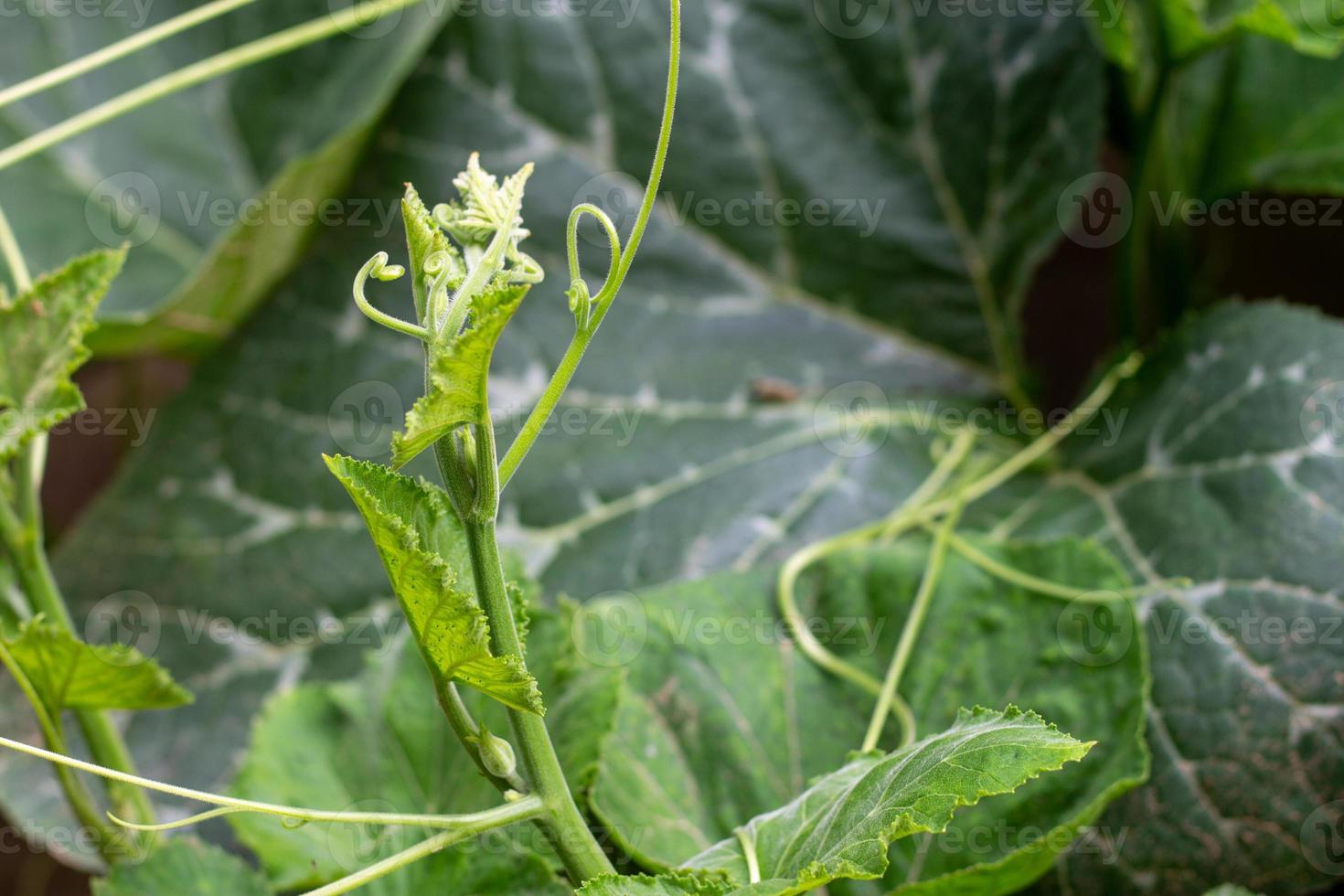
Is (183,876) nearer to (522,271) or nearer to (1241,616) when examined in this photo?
(522,271)

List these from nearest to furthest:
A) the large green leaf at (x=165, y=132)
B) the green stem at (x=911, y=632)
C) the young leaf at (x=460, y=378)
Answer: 1. the young leaf at (x=460, y=378)
2. the green stem at (x=911, y=632)
3. the large green leaf at (x=165, y=132)

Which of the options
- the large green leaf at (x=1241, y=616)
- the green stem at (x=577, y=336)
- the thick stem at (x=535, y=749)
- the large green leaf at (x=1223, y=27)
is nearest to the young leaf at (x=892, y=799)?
the thick stem at (x=535, y=749)

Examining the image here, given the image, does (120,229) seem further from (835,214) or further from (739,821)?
(739,821)

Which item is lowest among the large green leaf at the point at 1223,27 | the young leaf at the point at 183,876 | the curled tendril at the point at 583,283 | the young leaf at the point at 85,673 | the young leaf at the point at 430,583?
the young leaf at the point at 183,876

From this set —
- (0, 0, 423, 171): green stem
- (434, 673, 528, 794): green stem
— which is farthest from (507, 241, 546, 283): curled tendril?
(0, 0, 423, 171): green stem

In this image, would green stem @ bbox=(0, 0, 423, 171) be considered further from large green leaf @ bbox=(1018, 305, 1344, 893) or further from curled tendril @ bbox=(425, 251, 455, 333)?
large green leaf @ bbox=(1018, 305, 1344, 893)

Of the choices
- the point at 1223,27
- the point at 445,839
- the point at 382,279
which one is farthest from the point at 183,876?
the point at 1223,27

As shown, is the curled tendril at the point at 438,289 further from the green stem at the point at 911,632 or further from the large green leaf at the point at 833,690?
the green stem at the point at 911,632
